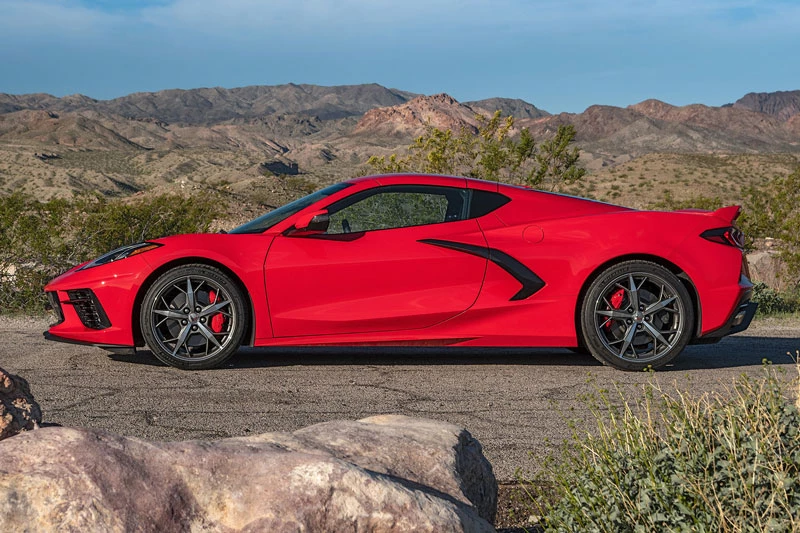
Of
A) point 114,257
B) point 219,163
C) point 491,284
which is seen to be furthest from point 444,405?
point 219,163

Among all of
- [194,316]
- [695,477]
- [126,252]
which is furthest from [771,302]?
[695,477]

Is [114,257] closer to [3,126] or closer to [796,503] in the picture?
[796,503]

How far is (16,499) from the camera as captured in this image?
7.61 feet

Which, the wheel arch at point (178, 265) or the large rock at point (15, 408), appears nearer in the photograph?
the large rock at point (15, 408)

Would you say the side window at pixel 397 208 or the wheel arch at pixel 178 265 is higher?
the side window at pixel 397 208

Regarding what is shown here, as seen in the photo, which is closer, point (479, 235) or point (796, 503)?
point (796, 503)

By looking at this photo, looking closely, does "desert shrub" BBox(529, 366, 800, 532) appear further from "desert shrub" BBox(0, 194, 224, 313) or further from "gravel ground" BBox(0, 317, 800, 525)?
"desert shrub" BBox(0, 194, 224, 313)

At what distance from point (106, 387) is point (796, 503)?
15.7 ft

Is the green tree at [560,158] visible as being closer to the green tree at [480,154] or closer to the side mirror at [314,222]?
the green tree at [480,154]

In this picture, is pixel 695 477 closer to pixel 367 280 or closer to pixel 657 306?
pixel 367 280

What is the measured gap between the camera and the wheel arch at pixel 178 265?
6965 mm

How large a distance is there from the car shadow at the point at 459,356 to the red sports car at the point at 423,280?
49 cm

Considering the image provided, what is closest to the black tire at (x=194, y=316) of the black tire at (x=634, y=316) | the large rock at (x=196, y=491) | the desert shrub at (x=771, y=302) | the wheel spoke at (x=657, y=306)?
the black tire at (x=634, y=316)

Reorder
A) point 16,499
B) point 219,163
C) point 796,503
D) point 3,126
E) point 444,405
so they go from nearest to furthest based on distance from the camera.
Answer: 1. point 16,499
2. point 796,503
3. point 444,405
4. point 219,163
5. point 3,126
